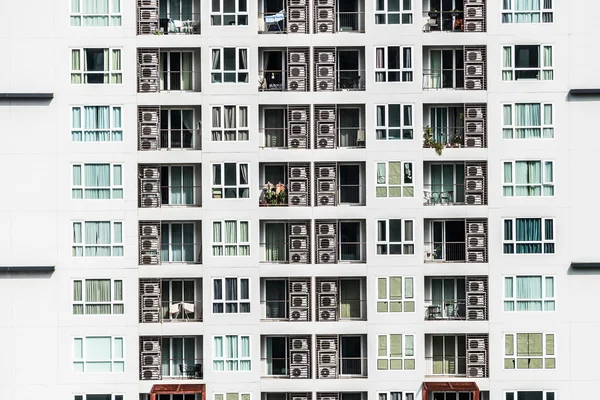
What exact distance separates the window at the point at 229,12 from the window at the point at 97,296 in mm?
10235

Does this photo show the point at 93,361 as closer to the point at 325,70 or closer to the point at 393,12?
the point at 325,70

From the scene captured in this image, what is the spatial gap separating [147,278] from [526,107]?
49.8 feet

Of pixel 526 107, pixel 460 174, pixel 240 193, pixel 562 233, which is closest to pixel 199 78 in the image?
pixel 240 193

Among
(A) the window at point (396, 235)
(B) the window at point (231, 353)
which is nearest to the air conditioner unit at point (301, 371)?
(B) the window at point (231, 353)

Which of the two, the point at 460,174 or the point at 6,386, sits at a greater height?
the point at 460,174

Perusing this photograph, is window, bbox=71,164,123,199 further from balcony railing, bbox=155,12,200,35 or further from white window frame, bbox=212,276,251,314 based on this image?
balcony railing, bbox=155,12,200,35

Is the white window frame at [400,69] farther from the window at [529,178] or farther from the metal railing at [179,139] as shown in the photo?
the metal railing at [179,139]

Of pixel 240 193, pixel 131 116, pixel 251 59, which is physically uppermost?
pixel 251 59

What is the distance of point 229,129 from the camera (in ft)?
89.8

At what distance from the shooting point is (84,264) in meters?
27.3

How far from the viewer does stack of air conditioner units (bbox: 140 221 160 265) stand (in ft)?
89.8

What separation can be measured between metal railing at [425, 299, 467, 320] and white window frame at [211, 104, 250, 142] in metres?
9.20

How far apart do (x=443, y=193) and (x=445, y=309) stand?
4.33 meters

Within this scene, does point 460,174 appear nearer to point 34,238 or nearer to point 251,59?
point 251,59
